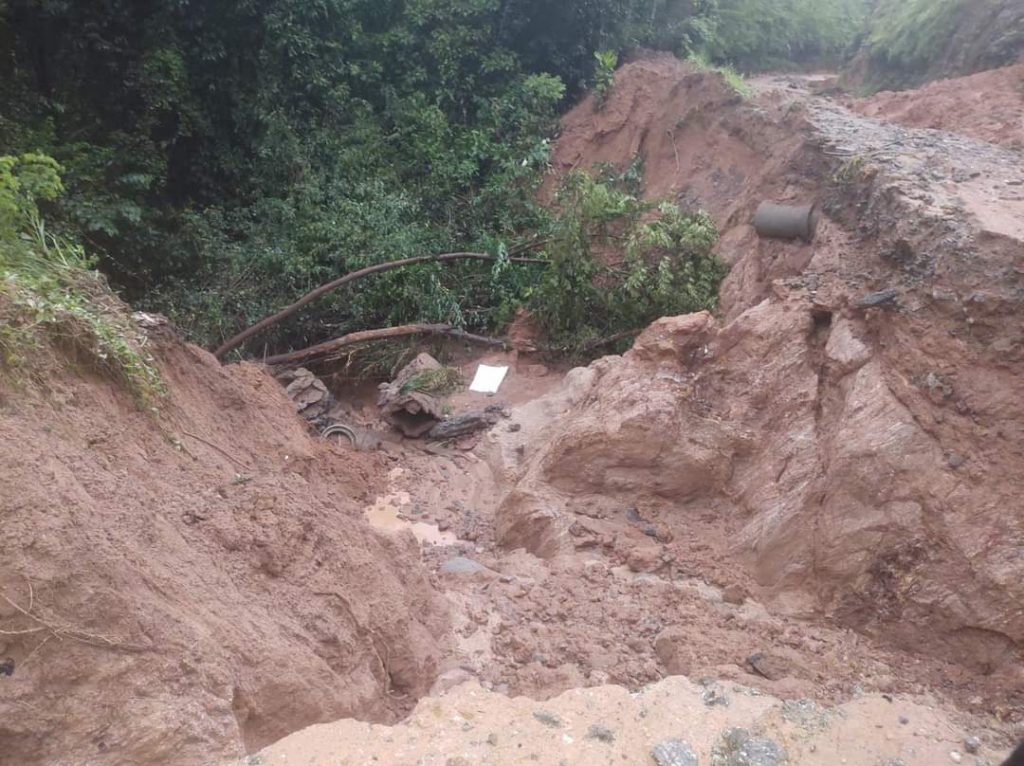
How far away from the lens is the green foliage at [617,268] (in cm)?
738

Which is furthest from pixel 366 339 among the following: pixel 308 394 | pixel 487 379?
pixel 487 379

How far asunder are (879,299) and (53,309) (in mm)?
4125

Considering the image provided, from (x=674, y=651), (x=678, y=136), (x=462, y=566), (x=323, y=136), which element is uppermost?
(x=678, y=136)

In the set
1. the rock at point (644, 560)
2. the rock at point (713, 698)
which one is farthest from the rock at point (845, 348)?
the rock at point (713, 698)

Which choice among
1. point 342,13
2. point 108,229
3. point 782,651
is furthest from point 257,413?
point 342,13

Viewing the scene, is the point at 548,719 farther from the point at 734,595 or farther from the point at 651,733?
the point at 734,595

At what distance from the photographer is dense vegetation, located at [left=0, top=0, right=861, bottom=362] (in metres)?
8.38

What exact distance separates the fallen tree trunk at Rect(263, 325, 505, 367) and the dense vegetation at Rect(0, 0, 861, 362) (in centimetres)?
24

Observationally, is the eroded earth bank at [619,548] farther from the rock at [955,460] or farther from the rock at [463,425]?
the rock at [463,425]

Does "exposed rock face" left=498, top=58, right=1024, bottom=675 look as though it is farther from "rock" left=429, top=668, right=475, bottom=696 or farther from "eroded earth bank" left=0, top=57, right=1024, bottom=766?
"rock" left=429, top=668, right=475, bottom=696

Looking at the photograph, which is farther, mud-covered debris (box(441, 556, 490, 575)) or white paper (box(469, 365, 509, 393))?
white paper (box(469, 365, 509, 393))

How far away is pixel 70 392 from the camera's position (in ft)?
9.55

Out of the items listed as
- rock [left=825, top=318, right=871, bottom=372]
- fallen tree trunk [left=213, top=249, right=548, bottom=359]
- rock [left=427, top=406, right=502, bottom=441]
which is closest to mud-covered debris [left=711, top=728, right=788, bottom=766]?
rock [left=825, top=318, right=871, bottom=372]

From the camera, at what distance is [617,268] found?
788cm
